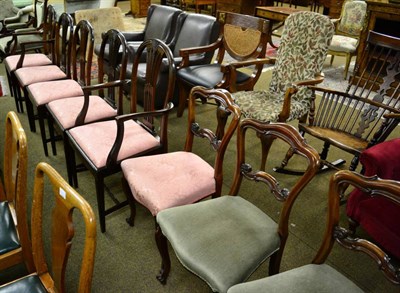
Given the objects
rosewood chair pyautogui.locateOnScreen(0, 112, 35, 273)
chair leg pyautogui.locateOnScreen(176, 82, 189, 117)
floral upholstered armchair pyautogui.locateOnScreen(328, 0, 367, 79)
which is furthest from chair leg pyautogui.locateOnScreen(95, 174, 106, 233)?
floral upholstered armchair pyautogui.locateOnScreen(328, 0, 367, 79)

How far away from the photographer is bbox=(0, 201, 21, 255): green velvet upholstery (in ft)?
3.98

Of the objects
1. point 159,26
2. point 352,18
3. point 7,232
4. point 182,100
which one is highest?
point 352,18

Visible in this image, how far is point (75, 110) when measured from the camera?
6.92 feet

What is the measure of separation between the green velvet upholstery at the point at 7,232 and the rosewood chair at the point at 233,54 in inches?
70.1

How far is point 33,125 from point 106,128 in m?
1.21

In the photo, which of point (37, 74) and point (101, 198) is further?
point (37, 74)

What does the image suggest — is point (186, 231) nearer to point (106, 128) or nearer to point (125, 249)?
point (125, 249)

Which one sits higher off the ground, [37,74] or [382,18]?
[382,18]

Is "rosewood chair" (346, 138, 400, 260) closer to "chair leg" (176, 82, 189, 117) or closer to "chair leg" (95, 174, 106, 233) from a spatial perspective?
"chair leg" (95, 174, 106, 233)

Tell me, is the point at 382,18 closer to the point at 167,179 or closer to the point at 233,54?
the point at 233,54

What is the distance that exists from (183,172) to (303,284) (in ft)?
2.42

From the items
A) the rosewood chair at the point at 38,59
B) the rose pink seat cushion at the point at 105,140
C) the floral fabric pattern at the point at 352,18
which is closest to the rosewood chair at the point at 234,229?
the rose pink seat cushion at the point at 105,140

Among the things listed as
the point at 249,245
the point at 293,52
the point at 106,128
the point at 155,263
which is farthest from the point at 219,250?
the point at 293,52

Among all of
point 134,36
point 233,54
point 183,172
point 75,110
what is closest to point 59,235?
point 183,172
